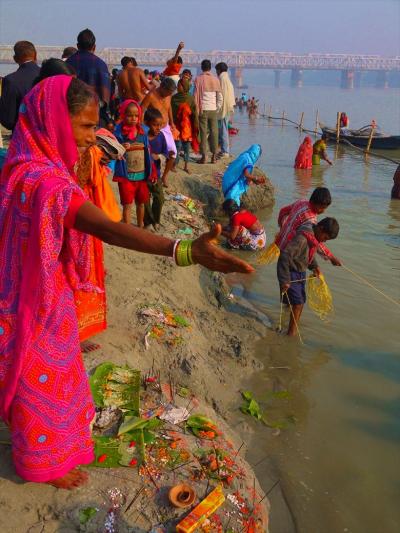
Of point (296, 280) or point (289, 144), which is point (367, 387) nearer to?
point (296, 280)

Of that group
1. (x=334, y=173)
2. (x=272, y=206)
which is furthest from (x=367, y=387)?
(x=334, y=173)

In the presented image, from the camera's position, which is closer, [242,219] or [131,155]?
[131,155]

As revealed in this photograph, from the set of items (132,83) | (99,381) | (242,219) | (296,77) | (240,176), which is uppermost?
(296,77)

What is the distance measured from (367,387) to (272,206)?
6.81m

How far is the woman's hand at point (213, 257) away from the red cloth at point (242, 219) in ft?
18.5

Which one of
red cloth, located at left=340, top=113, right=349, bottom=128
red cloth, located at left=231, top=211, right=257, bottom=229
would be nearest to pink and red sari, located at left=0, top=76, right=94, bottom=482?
red cloth, located at left=231, top=211, right=257, bottom=229

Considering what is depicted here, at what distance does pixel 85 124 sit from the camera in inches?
74.5

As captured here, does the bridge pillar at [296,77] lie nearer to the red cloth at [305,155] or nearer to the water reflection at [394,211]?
the red cloth at [305,155]

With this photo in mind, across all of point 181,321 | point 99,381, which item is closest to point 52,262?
point 99,381

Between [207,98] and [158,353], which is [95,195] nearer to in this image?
[158,353]

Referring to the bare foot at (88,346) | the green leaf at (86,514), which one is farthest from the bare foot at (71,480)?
the bare foot at (88,346)

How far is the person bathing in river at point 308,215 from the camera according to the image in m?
4.65

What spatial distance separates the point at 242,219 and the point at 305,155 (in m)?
8.76

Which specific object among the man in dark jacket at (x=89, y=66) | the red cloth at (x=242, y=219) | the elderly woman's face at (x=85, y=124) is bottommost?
the red cloth at (x=242, y=219)
